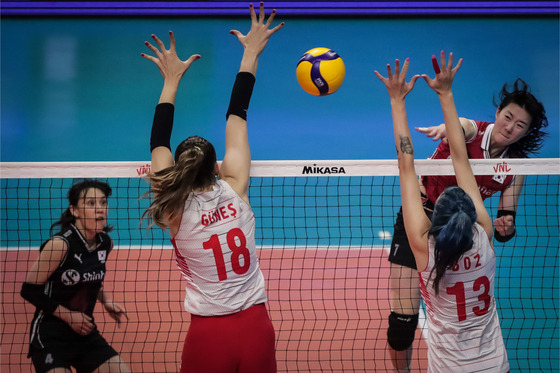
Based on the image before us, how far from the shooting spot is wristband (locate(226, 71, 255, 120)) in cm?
363

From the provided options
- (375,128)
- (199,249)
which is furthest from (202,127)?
(199,249)

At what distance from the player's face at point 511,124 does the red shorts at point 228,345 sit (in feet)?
8.29

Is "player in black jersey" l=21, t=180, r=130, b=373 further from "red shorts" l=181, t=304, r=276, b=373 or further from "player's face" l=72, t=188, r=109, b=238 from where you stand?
"red shorts" l=181, t=304, r=276, b=373

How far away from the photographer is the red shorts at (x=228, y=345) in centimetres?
322

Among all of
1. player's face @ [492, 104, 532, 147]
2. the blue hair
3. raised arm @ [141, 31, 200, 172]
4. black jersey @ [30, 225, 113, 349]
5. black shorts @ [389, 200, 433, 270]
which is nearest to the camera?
the blue hair

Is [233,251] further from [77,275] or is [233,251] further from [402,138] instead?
[77,275]

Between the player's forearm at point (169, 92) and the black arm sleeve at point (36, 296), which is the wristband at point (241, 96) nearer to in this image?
the player's forearm at point (169, 92)

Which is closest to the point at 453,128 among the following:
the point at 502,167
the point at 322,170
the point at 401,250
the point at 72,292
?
the point at 502,167

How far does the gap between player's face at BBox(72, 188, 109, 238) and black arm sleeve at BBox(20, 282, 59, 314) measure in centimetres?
54

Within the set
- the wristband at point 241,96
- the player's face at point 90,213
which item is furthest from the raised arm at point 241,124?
the player's face at point 90,213

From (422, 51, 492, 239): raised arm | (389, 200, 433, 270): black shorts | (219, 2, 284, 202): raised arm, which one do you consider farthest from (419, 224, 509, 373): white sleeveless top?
(389, 200, 433, 270): black shorts

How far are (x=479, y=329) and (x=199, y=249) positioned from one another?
1558mm

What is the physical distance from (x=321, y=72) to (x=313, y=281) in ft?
9.44

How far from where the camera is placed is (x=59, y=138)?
10180mm
